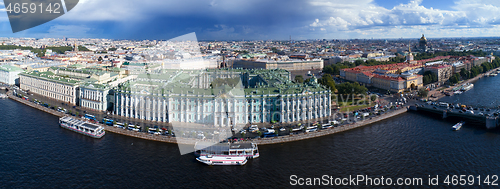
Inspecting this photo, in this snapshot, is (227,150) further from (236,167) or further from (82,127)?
(82,127)

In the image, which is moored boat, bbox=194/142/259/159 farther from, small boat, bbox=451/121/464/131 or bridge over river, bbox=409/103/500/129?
bridge over river, bbox=409/103/500/129

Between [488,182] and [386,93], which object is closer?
[488,182]

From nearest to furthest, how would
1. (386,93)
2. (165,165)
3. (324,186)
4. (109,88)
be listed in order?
1. (324,186)
2. (165,165)
3. (109,88)
4. (386,93)

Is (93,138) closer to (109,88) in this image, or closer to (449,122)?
(109,88)

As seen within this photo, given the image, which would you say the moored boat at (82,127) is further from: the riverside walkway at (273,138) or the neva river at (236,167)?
the riverside walkway at (273,138)

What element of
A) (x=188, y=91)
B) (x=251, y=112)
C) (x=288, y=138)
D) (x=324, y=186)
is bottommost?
(x=324, y=186)

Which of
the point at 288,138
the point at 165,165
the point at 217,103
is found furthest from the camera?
the point at 217,103

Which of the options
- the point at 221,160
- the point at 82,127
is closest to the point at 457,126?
the point at 221,160

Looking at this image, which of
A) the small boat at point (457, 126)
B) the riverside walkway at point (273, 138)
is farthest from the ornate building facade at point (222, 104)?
the small boat at point (457, 126)

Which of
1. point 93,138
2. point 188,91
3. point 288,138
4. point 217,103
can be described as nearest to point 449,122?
point 288,138
